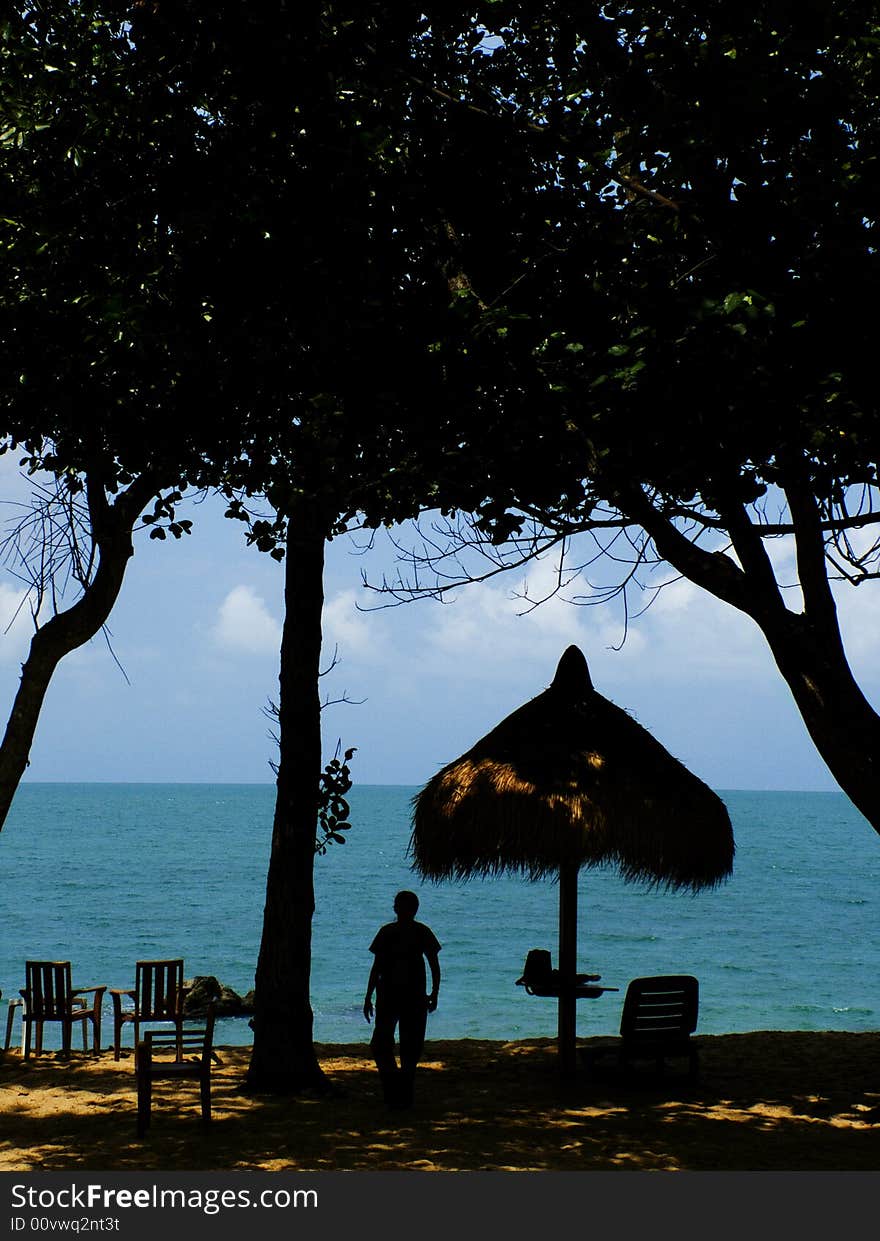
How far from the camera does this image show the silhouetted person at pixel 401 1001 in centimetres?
1037

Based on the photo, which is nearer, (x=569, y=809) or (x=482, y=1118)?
(x=482, y=1118)

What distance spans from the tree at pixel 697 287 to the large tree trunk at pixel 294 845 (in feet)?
8.96

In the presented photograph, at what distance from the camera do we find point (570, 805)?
10766 mm

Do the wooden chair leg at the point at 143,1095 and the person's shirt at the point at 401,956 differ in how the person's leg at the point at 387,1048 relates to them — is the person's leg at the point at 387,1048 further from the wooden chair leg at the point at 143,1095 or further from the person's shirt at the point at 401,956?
the wooden chair leg at the point at 143,1095

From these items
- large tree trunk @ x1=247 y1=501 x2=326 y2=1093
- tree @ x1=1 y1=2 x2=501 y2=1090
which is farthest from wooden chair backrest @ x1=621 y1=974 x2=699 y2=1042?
tree @ x1=1 y1=2 x2=501 y2=1090

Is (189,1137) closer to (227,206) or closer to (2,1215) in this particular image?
(2,1215)

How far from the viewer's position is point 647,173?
9.91 meters

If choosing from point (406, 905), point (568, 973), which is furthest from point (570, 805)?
point (568, 973)

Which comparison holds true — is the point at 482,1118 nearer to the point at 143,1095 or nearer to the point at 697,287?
the point at 143,1095

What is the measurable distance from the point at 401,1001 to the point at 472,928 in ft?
162

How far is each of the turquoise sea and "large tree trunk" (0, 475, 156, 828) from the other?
13449 mm

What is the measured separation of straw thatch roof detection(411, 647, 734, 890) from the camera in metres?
10.8

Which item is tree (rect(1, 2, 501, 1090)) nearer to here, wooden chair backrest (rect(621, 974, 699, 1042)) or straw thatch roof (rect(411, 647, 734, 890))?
straw thatch roof (rect(411, 647, 734, 890))

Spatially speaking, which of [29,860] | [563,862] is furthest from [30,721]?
[29,860]
